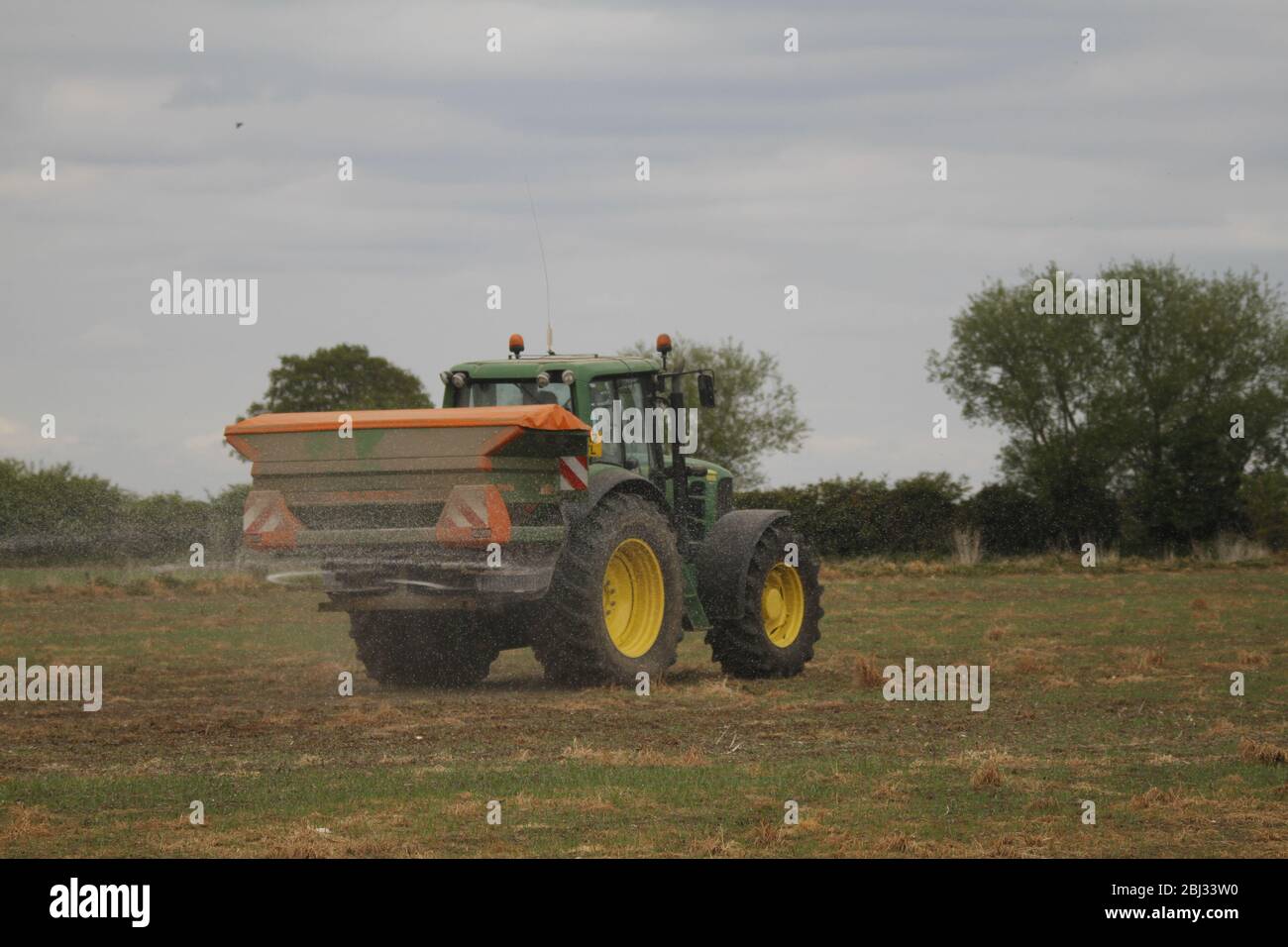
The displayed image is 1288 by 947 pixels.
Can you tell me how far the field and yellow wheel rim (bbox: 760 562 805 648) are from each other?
0.51 metres

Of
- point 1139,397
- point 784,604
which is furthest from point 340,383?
Result: point 784,604

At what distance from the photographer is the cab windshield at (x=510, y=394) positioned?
1501cm

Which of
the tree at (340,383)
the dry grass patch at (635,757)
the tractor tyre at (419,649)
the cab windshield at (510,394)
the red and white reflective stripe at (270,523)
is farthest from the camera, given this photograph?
the tree at (340,383)

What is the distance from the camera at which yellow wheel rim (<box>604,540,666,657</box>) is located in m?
15.0

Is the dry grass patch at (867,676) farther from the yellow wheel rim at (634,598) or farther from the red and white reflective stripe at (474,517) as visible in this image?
the red and white reflective stripe at (474,517)

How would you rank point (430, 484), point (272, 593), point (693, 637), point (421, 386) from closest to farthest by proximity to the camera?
point (430, 484), point (693, 637), point (272, 593), point (421, 386)

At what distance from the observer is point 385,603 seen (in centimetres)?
1370

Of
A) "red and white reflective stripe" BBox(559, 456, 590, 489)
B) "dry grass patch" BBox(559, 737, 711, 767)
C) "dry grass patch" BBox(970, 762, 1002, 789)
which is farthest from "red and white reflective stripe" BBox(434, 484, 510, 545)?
"dry grass patch" BBox(970, 762, 1002, 789)

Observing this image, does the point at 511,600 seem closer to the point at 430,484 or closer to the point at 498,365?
the point at 430,484

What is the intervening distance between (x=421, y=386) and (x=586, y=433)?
46.0 meters

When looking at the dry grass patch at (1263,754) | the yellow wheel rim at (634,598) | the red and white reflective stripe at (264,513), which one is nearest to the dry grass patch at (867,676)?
the yellow wheel rim at (634,598)

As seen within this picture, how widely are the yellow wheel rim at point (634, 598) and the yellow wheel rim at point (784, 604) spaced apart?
5.84 ft
